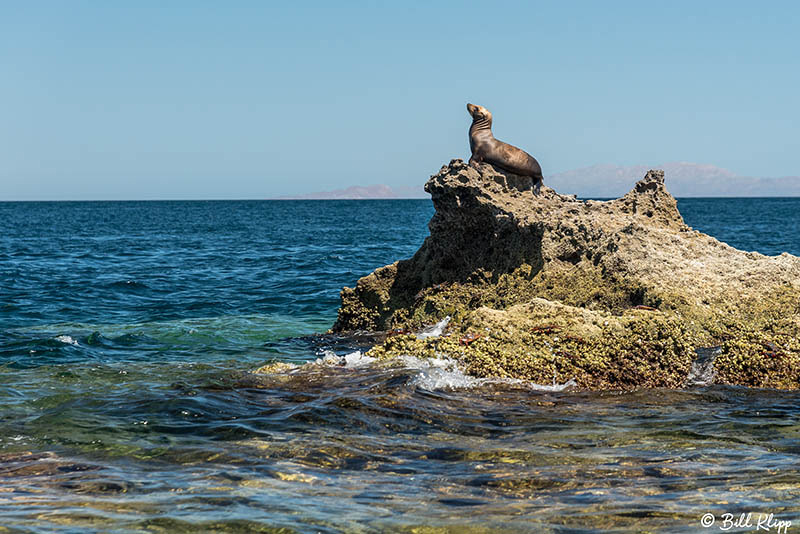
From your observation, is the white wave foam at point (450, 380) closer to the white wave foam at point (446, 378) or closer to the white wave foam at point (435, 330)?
the white wave foam at point (446, 378)

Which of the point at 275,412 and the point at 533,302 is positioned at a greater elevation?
the point at 533,302

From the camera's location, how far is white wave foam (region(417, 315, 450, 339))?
9078 millimetres

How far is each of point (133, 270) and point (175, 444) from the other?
1999cm

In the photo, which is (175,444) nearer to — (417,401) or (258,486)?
(258,486)

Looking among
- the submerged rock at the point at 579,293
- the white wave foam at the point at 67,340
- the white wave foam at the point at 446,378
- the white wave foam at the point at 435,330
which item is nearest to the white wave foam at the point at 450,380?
the white wave foam at the point at 446,378

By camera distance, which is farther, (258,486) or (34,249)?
(34,249)

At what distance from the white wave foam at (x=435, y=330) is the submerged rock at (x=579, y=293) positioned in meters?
0.23

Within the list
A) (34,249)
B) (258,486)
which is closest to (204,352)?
(258,486)

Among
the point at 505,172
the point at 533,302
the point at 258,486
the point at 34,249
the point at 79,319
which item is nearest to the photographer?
the point at 258,486

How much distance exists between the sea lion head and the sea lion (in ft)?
1.32

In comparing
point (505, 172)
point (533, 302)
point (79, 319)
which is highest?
point (505, 172)

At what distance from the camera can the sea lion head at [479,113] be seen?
12.0 metres

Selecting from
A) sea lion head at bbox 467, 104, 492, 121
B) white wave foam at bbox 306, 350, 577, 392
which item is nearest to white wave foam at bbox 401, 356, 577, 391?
white wave foam at bbox 306, 350, 577, 392

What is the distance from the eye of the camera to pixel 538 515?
454 centimetres
